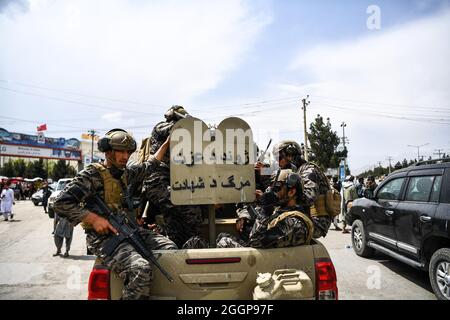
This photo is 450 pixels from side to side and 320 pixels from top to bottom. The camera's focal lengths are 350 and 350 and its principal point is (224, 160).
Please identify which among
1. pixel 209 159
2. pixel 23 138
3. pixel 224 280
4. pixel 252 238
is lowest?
pixel 224 280

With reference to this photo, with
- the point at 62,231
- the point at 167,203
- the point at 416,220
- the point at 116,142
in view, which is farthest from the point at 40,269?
the point at 416,220

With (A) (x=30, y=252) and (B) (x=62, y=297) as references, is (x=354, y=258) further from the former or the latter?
(A) (x=30, y=252)

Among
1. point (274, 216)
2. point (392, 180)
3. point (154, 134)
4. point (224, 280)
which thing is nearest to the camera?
point (224, 280)

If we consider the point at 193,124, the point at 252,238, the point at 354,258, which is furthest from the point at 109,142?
the point at 354,258

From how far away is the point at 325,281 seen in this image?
2.46 meters

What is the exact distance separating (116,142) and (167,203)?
1008mm

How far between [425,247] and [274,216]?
3.27 metres

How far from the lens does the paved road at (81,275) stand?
5105 mm

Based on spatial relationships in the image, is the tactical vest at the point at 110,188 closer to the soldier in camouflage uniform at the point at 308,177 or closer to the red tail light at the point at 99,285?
the red tail light at the point at 99,285

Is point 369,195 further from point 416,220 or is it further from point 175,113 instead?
point 175,113

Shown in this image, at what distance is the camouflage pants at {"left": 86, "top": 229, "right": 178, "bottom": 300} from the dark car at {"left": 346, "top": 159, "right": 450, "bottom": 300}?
3780mm

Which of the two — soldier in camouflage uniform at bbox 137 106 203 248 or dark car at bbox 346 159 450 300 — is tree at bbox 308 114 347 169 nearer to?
dark car at bbox 346 159 450 300

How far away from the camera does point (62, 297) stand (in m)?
5.02

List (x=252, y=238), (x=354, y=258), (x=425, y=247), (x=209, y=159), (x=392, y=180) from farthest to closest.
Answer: (x=354, y=258) < (x=392, y=180) < (x=425, y=247) < (x=209, y=159) < (x=252, y=238)
